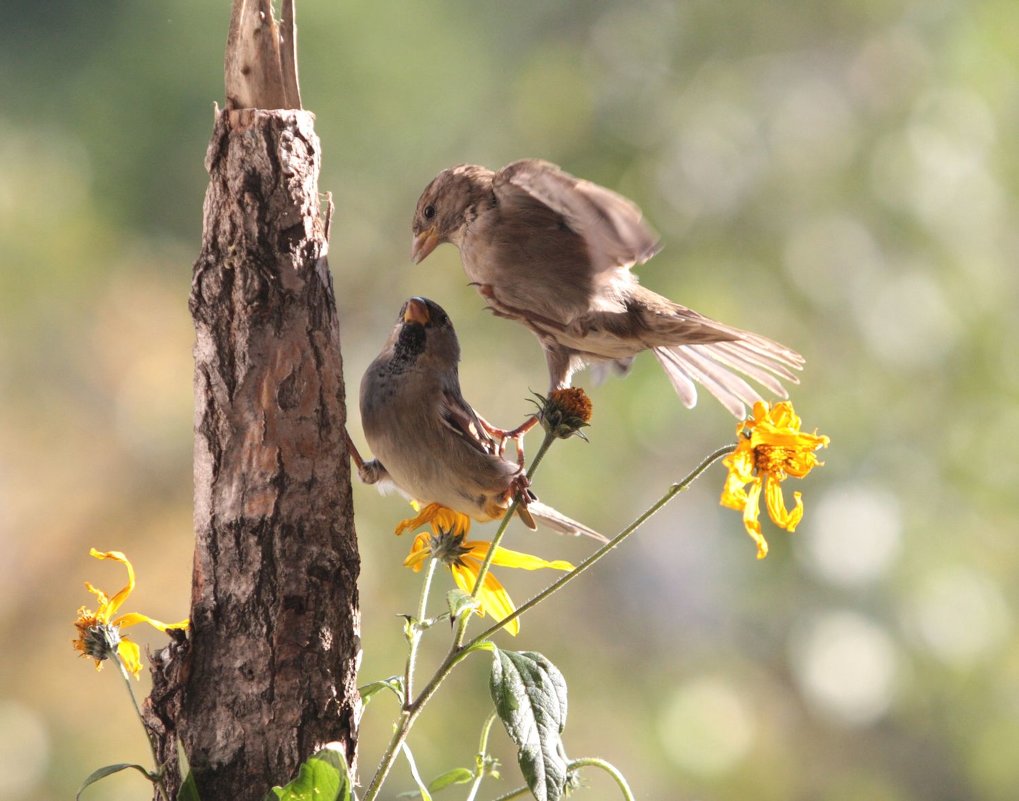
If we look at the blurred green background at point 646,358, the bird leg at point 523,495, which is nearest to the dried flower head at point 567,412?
the bird leg at point 523,495

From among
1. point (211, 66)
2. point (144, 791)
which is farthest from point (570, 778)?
point (211, 66)

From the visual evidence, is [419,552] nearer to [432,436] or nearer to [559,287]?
[432,436]

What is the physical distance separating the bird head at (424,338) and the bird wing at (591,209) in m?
0.16

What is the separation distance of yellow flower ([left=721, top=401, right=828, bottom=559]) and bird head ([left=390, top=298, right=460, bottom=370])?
441 mm

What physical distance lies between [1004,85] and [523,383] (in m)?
1.81

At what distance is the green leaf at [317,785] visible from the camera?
994mm

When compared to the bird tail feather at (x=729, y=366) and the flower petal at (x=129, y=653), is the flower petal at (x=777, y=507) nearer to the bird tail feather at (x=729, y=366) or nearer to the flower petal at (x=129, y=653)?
the bird tail feather at (x=729, y=366)

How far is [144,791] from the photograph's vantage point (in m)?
2.94

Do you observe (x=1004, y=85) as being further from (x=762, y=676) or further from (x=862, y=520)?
(x=762, y=676)

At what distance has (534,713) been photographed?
96cm

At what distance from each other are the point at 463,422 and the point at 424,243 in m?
0.28

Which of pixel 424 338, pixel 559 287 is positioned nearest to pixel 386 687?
pixel 424 338

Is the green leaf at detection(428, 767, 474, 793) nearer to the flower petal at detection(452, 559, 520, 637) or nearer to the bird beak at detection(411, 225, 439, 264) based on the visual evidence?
the flower petal at detection(452, 559, 520, 637)

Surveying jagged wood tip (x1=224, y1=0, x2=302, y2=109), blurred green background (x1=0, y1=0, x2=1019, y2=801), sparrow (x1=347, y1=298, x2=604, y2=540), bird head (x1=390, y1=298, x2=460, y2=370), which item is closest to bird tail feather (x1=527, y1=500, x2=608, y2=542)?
sparrow (x1=347, y1=298, x2=604, y2=540)
